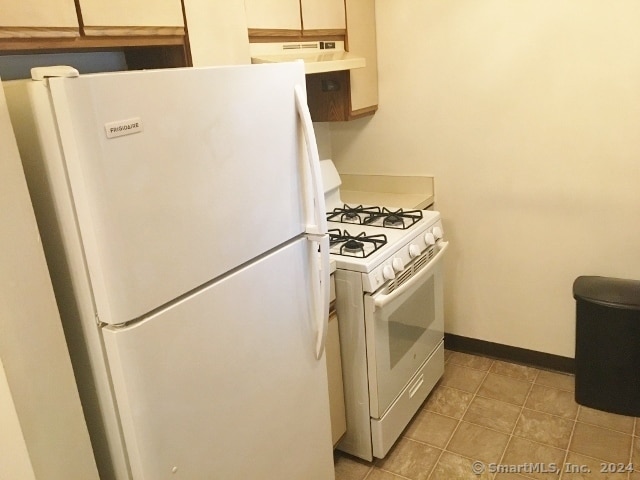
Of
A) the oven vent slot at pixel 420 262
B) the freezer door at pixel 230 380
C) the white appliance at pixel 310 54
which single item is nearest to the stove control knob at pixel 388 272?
the oven vent slot at pixel 420 262

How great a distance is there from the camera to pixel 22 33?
1153 millimetres

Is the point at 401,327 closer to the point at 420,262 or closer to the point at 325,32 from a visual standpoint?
the point at 420,262

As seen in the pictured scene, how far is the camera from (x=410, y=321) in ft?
7.48

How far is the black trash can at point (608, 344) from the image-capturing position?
7.50 ft

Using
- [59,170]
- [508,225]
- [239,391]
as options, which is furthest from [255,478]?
[508,225]

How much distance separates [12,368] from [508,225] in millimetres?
2258

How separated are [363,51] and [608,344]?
1.78 meters

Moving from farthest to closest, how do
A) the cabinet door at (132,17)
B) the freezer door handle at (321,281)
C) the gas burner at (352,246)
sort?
the gas burner at (352,246) < the freezer door handle at (321,281) < the cabinet door at (132,17)

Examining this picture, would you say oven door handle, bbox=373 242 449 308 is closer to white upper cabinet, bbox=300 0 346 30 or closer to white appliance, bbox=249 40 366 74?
white appliance, bbox=249 40 366 74

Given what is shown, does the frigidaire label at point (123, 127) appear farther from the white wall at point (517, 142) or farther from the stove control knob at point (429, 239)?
the white wall at point (517, 142)

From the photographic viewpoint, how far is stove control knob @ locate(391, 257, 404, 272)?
205cm

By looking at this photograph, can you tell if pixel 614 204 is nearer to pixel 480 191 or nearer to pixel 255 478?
pixel 480 191

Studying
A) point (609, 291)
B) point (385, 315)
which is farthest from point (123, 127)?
point (609, 291)

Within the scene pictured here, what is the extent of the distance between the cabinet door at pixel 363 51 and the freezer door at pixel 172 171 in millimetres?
1179
